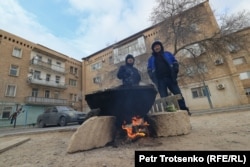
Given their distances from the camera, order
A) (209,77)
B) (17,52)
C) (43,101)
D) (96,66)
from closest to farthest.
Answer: (209,77) < (17,52) < (43,101) < (96,66)

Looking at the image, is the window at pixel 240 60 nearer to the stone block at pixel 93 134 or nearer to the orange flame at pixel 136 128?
the orange flame at pixel 136 128

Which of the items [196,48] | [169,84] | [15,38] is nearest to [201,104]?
[196,48]

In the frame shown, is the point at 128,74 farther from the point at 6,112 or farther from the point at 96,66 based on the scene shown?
the point at 96,66

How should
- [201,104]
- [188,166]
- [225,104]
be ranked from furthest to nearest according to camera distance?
[201,104] < [225,104] < [188,166]

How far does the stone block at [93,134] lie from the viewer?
2.42 m

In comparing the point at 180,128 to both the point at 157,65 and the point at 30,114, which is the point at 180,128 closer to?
the point at 157,65

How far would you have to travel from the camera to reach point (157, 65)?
3707 millimetres

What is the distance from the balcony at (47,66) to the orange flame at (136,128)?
23630 mm

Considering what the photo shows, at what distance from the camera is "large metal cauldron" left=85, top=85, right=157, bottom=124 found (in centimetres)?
264

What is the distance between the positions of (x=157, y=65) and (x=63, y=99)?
78.9ft

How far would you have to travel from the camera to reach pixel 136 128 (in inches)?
107

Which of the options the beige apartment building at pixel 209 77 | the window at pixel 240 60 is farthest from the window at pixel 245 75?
the window at pixel 240 60

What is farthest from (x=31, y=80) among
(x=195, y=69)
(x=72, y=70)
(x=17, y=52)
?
(x=195, y=69)

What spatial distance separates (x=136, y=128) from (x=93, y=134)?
0.80 metres
